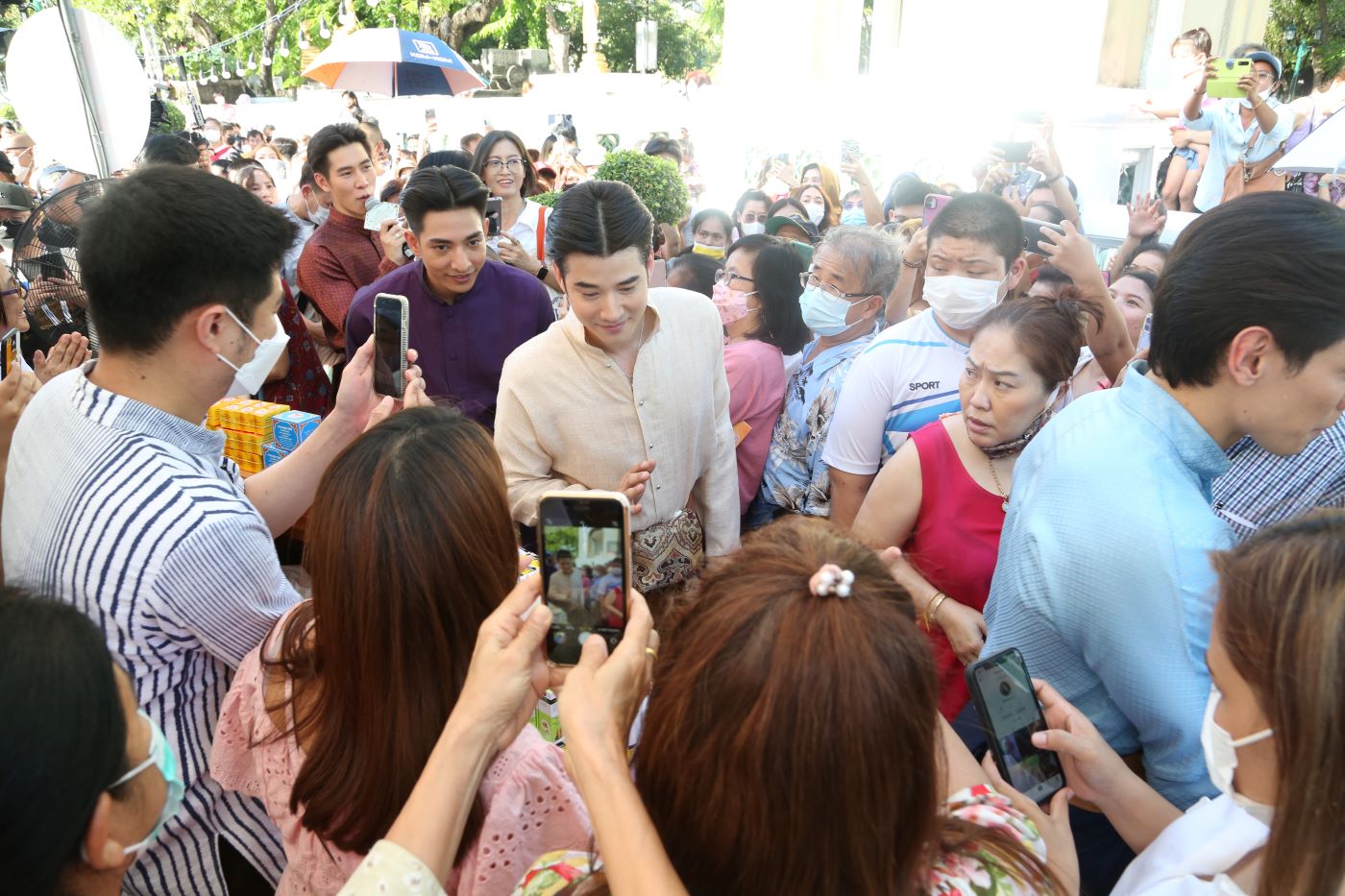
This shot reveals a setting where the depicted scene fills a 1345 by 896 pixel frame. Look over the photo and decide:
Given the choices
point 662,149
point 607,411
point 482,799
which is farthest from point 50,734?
point 662,149

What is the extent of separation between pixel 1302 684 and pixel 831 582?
0.66m

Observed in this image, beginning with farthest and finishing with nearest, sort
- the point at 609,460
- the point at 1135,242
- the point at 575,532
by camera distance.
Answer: the point at 1135,242 → the point at 609,460 → the point at 575,532

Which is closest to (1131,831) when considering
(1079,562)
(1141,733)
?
(1141,733)

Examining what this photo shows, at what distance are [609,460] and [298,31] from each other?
4232 cm

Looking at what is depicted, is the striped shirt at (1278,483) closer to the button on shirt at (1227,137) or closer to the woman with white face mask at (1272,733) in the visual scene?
Answer: the woman with white face mask at (1272,733)

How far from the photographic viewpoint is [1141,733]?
1.81 meters

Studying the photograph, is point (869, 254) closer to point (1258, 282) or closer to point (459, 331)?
point (459, 331)

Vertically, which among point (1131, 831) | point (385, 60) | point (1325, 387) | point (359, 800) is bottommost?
point (1131, 831)

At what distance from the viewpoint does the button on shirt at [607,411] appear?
2.80m

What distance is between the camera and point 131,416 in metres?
1.78

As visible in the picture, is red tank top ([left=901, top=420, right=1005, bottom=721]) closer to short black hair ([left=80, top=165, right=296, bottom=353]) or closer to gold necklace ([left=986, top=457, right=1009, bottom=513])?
gold necklace ([left=986, top=457, right=1009, bottom=513])

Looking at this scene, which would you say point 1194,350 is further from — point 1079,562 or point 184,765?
point 184,765

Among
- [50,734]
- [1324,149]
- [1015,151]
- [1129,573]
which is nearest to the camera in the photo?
[50,734]

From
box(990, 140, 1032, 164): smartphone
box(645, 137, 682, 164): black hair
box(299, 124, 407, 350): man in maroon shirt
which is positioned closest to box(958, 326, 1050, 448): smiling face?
box(299, 124, 407, 350): man in maroon shirt
